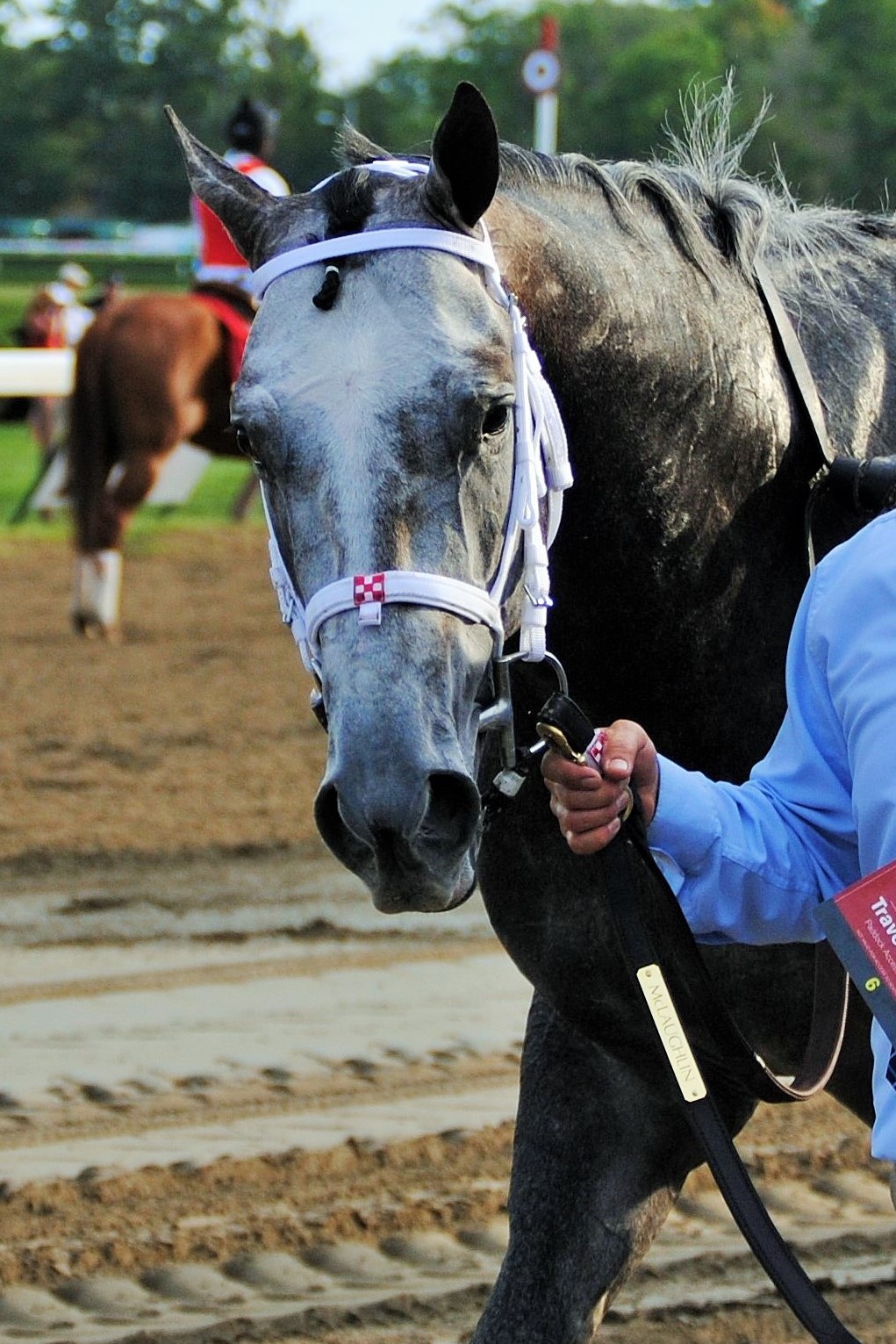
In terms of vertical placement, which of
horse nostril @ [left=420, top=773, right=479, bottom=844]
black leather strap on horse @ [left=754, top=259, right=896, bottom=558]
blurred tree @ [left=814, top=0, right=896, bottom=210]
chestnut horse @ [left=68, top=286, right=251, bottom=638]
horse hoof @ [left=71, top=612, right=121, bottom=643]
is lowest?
blurred tree @ [left=814, top=0, right=896, bottom=210]

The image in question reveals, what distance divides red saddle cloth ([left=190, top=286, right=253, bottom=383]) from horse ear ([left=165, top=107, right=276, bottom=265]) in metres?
7.04

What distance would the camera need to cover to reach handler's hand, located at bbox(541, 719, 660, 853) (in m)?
1.80

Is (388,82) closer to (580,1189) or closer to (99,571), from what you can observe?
(99,571)

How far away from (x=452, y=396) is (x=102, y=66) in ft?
231

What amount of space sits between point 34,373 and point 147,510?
1.58 meters

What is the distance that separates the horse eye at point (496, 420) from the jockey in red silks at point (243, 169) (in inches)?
293

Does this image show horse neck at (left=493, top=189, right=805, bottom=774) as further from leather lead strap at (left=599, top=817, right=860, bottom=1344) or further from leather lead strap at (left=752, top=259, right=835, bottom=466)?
leather lead strap at (left=599, top=817, right=860, bottom=1344)

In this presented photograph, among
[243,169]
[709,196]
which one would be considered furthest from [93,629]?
[709,196]

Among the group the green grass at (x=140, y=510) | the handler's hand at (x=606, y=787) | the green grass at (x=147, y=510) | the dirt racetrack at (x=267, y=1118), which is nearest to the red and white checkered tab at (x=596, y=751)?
the handler's hand at (x=606, y=787)

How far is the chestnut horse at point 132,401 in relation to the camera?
885 cm

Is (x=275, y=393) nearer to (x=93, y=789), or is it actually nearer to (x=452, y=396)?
(x=452, y=396)

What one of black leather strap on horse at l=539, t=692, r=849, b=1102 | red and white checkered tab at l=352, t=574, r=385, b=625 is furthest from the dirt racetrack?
red and white checkered tab at l=352, t=574, r=385, b=625

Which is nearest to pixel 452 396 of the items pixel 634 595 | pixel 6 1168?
pixel 634 595

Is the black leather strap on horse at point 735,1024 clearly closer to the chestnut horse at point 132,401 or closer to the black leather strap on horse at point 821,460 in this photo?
the black leather strap on horse at point 821,460
